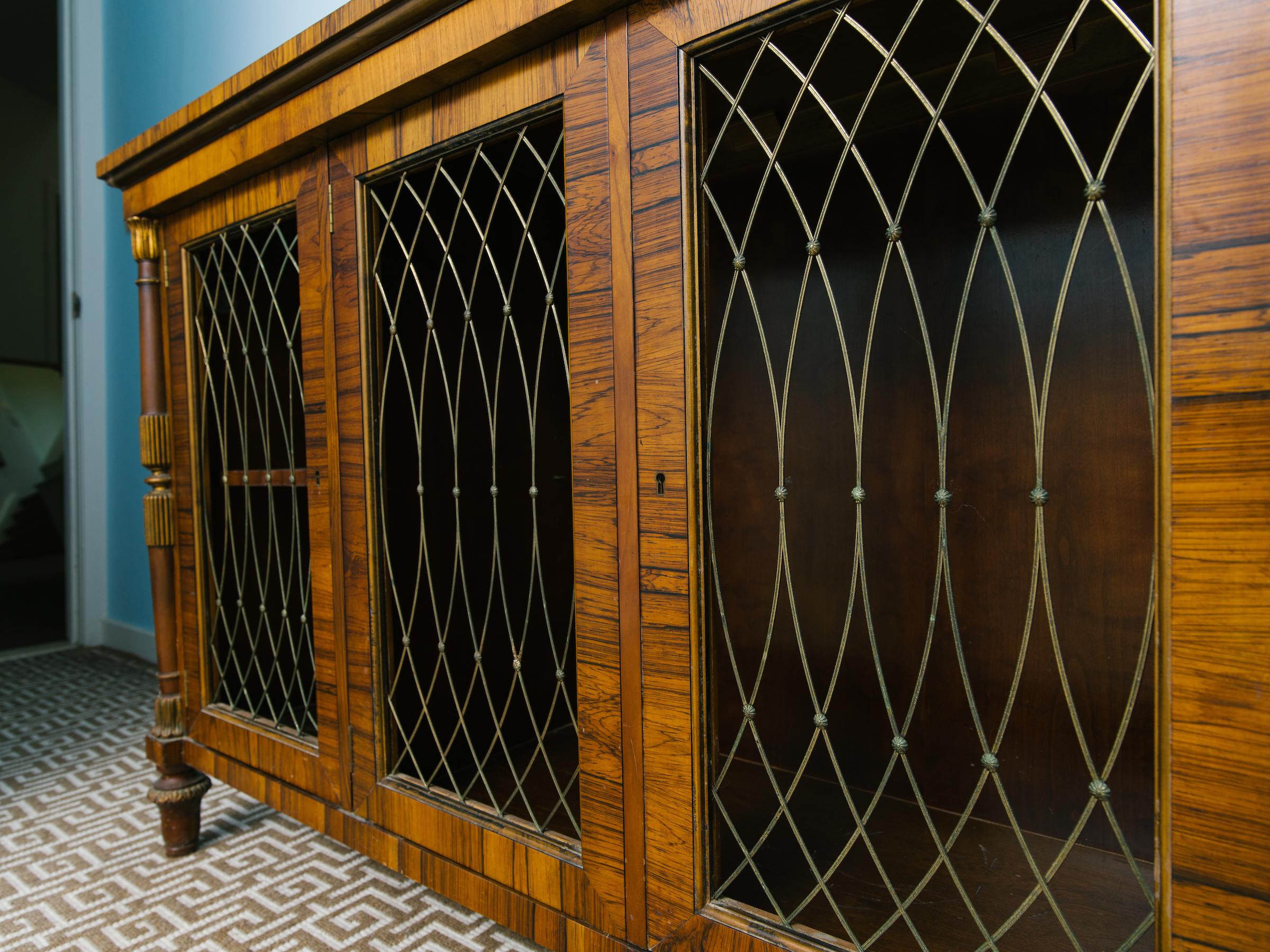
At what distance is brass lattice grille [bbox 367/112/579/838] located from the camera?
3.89ft

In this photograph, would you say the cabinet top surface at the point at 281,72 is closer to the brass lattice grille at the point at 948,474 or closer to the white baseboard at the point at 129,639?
the brass lattice grille at the point at 948,474

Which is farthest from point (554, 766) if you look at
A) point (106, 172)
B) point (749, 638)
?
point (106, 172)

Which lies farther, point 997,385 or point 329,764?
point 997,385

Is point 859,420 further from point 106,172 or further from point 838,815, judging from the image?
point 106,172

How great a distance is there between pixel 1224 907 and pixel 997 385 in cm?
96

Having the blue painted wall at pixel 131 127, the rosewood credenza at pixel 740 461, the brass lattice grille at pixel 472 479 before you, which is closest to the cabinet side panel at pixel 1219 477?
the rosewood credenza at pixel 740 461

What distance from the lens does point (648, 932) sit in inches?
33.3

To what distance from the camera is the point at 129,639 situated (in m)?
3.16

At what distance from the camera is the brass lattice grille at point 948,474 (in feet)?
3.59

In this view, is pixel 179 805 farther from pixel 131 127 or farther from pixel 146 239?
pixel 131 127

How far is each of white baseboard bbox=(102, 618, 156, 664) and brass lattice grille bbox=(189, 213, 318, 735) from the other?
1.79 meters

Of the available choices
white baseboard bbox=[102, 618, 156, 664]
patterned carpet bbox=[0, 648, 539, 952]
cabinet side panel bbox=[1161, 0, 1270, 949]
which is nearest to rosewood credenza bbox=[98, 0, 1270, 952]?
cabinet side panel bbox=[1161, 0, 1270, 949]

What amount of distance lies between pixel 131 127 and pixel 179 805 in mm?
2795

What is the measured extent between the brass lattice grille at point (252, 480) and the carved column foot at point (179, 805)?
0.18m
